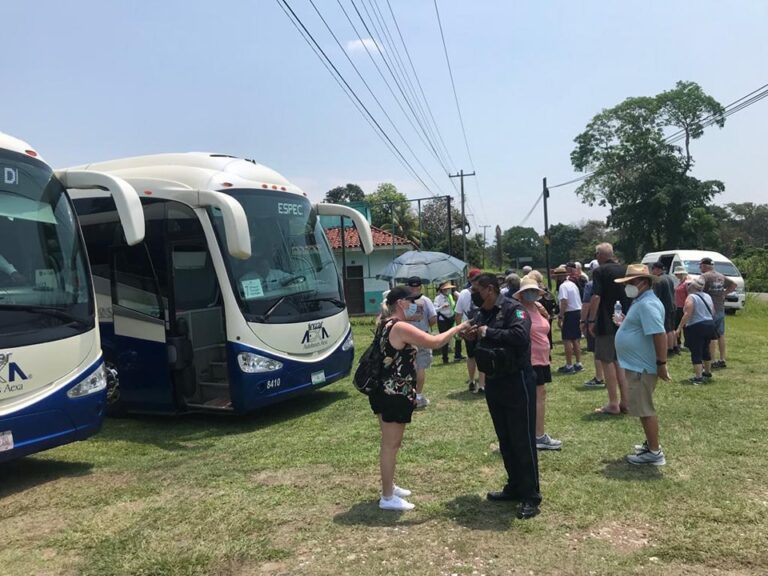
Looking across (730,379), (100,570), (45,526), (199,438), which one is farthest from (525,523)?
(730,379)

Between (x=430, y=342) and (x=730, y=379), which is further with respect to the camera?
(x=730, y=379)

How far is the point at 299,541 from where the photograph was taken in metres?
4.02

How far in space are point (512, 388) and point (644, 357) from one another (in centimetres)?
159

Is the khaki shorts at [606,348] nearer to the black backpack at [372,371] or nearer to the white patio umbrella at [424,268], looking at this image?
the black backpack at [372,371]

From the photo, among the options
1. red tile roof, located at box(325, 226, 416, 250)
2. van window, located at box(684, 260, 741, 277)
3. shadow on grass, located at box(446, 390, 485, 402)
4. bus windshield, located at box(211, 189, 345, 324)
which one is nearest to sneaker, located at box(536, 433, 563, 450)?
shadow on grass, located at box(446, 390, 485, 402)

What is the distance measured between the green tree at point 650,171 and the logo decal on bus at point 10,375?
140 ft

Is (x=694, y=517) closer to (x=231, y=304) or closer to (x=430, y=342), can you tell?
(x=430, y=342)

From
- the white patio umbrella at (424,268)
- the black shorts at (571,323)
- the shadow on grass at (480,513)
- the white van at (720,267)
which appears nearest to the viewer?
the shadow on grass at (480,513)

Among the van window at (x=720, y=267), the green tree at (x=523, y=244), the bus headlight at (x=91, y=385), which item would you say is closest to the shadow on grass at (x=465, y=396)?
the bus headlight at (x=91, y=385)

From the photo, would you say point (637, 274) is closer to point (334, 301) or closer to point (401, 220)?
point (334, 301)

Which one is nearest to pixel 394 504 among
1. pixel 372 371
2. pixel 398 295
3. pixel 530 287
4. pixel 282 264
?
pixel 372 371

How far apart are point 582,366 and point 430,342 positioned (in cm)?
687

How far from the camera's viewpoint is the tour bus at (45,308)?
4.89 m

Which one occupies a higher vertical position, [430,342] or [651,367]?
[430,342]
